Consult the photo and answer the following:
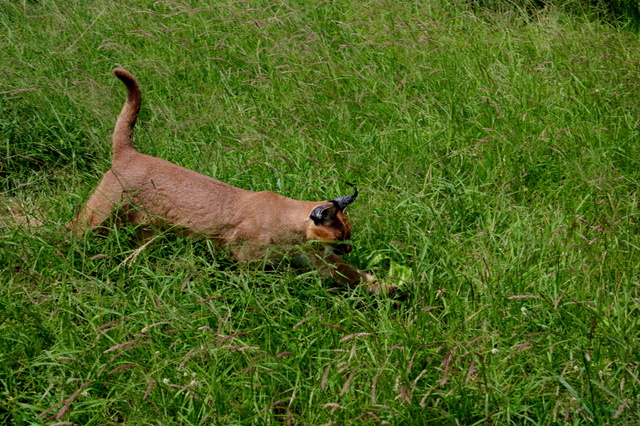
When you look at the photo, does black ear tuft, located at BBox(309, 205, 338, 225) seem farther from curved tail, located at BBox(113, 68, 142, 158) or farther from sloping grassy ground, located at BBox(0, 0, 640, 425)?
curved tail, located at BBox(113, 68, 142, 158)

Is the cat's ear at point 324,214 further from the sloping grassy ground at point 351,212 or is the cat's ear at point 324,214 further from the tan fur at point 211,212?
the sloping grassy ground at point 351,212

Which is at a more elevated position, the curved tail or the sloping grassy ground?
the curved tail

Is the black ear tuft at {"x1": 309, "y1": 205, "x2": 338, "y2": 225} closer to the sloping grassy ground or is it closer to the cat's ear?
the cat's ear

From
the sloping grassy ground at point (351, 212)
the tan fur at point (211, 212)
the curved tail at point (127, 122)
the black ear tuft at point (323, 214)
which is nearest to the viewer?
the sloping grassy ground at point (351, 212)

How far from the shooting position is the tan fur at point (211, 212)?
4.25m

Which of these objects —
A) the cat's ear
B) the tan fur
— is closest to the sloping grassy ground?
the tan fur

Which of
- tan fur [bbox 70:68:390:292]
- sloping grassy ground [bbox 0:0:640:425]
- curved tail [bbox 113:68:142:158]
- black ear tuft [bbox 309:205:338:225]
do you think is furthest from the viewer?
curved tail [bbox 113:68:142:158]

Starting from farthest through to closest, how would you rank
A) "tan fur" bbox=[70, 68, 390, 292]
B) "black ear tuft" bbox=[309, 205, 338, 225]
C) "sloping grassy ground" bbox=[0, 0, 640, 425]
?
"tan fur" bbox=[70, 68, 390, 292] < "black ear tuft" bbox=[309, 205, 338, 225] < "sloping grassy ground" bbox=[0, 0, 640, 425]

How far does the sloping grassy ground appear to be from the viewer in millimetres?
3184

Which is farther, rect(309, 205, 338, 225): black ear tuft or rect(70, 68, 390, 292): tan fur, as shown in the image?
rect(70, 68, 390, 292): tan fur

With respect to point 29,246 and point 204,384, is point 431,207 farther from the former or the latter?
point 29,246

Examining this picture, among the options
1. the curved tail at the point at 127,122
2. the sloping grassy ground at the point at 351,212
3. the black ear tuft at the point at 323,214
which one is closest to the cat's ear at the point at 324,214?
the black ear tuft at the point at 323,214

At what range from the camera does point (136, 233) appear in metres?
4.41

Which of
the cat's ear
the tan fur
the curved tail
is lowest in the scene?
the tan fur
